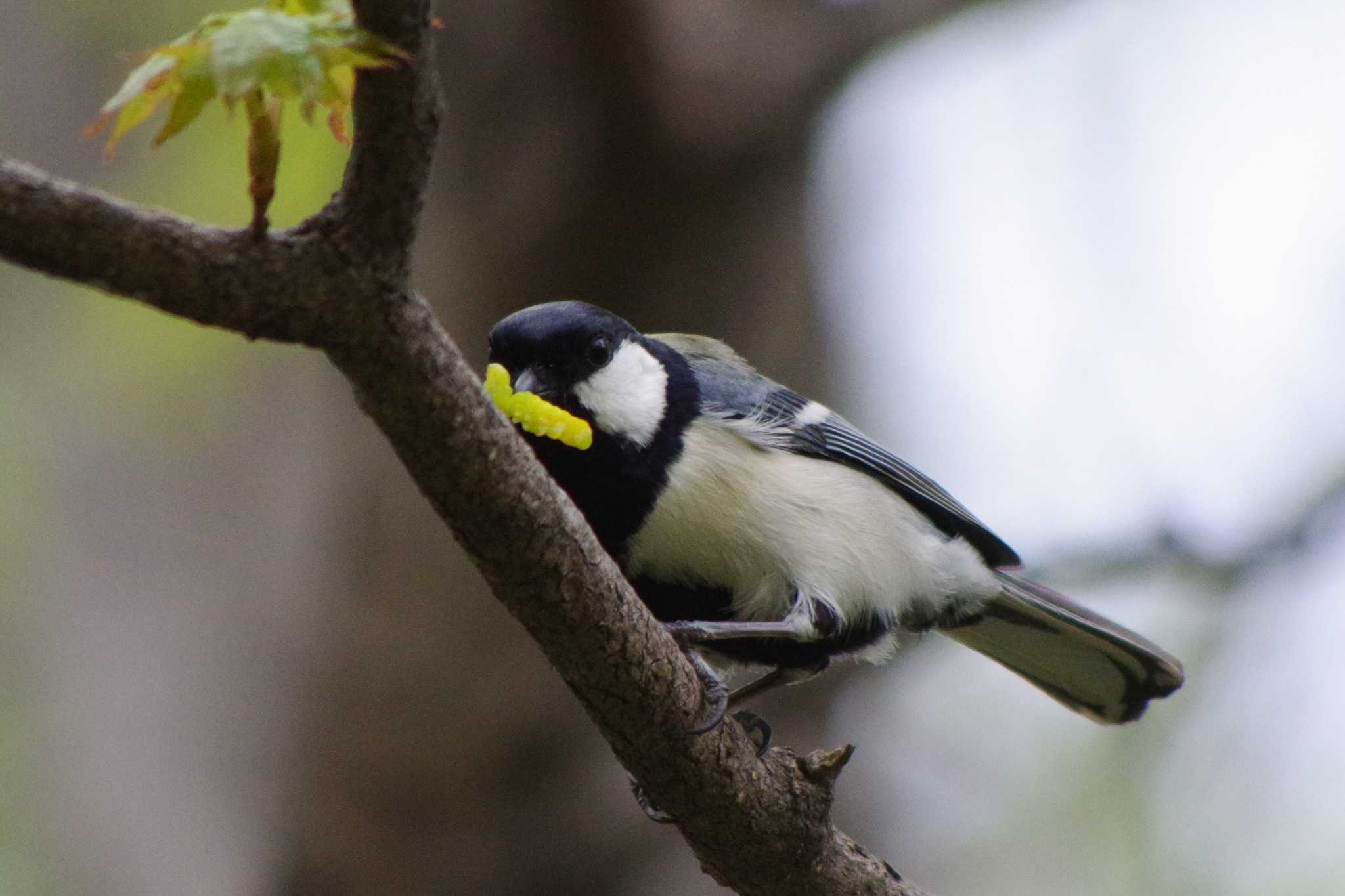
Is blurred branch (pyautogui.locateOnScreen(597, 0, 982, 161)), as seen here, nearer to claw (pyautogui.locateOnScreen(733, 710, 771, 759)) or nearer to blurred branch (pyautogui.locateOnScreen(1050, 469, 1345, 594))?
blurred branch (pyautogui.locateOnScreen(1050, 469, 1345, 594))

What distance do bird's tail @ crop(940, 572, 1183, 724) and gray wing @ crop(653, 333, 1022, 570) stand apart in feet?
0.43

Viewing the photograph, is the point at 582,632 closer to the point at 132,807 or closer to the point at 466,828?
the point at 466,828

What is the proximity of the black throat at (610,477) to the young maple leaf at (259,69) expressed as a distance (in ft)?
4.00

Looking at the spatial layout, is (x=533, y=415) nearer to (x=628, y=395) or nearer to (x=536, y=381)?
(x=536, y=381)

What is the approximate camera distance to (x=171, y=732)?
16.1 ft

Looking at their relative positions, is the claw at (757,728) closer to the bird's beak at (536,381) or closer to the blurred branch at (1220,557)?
the bird's beak at (536,381)

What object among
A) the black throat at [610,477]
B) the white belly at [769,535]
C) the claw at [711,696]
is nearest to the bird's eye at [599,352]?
the black throat at [610,477]

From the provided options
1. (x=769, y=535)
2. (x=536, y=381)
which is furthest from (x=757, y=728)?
(x=536, y=381)

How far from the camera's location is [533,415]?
221cm

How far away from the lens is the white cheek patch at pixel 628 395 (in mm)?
2514

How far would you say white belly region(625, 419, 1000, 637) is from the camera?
2479mm

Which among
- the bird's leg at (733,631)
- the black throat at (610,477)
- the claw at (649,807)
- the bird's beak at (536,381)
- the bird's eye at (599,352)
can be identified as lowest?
the claw at (649,807)

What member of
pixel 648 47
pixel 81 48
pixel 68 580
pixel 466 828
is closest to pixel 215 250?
pixel 648 47

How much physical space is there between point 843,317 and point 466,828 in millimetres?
2239
